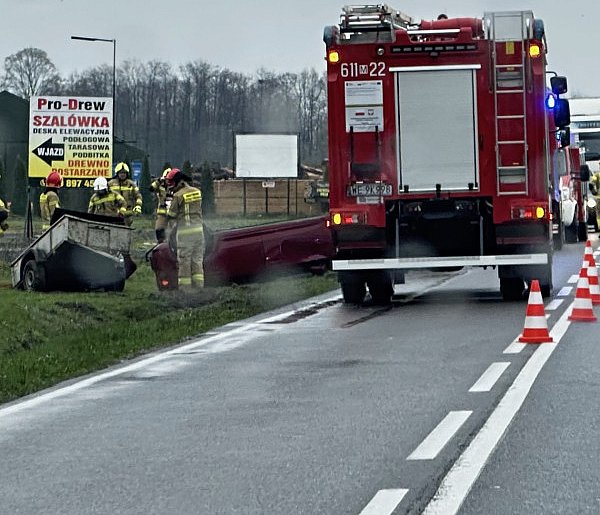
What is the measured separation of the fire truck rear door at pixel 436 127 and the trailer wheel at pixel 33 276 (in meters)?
5.13

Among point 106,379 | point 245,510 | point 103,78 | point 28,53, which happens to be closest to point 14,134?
point 103,78

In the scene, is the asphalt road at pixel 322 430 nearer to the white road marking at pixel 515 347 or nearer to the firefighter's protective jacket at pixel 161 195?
the white road marking at pixel 515 347

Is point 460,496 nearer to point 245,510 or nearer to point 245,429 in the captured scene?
point 245,510

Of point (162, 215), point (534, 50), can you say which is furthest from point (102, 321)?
point (534, 50)

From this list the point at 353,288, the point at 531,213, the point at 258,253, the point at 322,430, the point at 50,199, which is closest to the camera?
the point at 322,430

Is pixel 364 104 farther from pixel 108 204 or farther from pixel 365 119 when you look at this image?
pixel 108 204

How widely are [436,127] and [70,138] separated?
16.3 metres

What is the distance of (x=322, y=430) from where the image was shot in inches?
342

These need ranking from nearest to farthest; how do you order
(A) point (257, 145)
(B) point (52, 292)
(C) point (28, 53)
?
(B) point (52, 292) → (A) point (257, 145) → (C) point (28, 53)

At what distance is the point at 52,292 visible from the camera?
20.0m

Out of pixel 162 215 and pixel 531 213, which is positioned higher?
pixel 162 215

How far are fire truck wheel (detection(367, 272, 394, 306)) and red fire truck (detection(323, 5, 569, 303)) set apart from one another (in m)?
0.62

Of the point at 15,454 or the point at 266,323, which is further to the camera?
the point at 266,323

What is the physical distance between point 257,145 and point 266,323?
225 ft
